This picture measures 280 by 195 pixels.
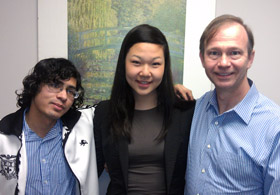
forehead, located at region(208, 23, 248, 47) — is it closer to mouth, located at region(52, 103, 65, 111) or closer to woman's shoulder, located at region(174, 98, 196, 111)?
woman's shoulder, located at region(174, 98, 196, 111)

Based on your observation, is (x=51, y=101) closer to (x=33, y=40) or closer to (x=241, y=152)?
(x=33, y=40)

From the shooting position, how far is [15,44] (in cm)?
171

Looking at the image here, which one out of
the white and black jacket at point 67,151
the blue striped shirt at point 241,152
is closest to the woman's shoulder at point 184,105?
the blue striped shirt at point 241,152

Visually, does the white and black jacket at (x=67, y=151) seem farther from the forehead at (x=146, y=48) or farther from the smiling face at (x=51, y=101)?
the forehead at (x=146, y=48)

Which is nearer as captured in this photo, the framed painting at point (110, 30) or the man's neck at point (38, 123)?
the man's neck at point (38, 123)

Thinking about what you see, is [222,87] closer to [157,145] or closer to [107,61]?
[157,145]

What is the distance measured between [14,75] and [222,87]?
1656mm

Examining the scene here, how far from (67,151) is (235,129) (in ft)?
3.17

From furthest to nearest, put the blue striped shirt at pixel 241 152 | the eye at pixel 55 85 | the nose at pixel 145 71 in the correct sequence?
the eye at pixel 55 85, the nose at pixel 145 71, the blue striped shirt at pixel 241 152

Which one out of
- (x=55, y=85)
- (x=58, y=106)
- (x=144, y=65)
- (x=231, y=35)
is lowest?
(x=58, y=106)

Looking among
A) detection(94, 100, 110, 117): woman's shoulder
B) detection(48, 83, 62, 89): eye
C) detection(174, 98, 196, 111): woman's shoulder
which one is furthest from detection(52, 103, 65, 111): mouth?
detection(174, 98, 196, 111): woman's shoulder

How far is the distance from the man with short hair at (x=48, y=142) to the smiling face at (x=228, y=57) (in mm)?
833

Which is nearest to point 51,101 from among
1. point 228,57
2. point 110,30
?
point 110,30

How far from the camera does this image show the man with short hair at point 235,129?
887mm
